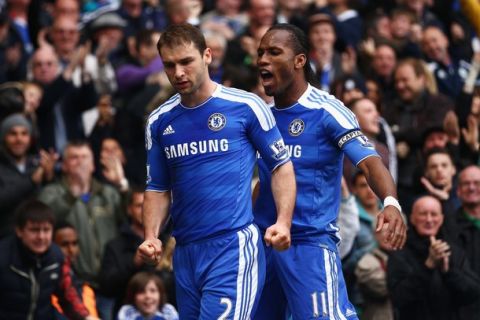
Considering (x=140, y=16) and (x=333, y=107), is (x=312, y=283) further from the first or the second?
(x=140, y=16)

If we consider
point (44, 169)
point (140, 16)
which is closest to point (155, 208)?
point (44, 169)

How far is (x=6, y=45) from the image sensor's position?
56.0ft

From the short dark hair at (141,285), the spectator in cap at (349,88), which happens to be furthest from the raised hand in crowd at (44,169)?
the spectator in cap at (349,88)

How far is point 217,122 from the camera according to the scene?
9500 millimetres

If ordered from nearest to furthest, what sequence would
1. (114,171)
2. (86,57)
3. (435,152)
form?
(435,152)
(114,171)
(86,57)

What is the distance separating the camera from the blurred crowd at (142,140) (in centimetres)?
1271

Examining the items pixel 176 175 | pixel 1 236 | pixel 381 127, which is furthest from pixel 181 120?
pixel 381 127

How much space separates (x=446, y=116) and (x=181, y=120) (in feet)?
22.6

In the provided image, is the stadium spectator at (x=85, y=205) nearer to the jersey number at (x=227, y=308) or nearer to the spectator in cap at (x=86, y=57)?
the spectator in cap at (x=86, y=57)

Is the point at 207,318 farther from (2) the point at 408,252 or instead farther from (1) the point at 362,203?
(1) the point at 362,203

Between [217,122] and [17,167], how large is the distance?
5.45m

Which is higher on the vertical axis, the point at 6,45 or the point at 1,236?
the point at 6,45

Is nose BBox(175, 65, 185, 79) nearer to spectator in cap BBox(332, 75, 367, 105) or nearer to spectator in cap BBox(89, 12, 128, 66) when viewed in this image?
spectator in cap BBox(332, 75, 367, 105)

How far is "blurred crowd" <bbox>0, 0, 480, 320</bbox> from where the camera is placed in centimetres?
1271
